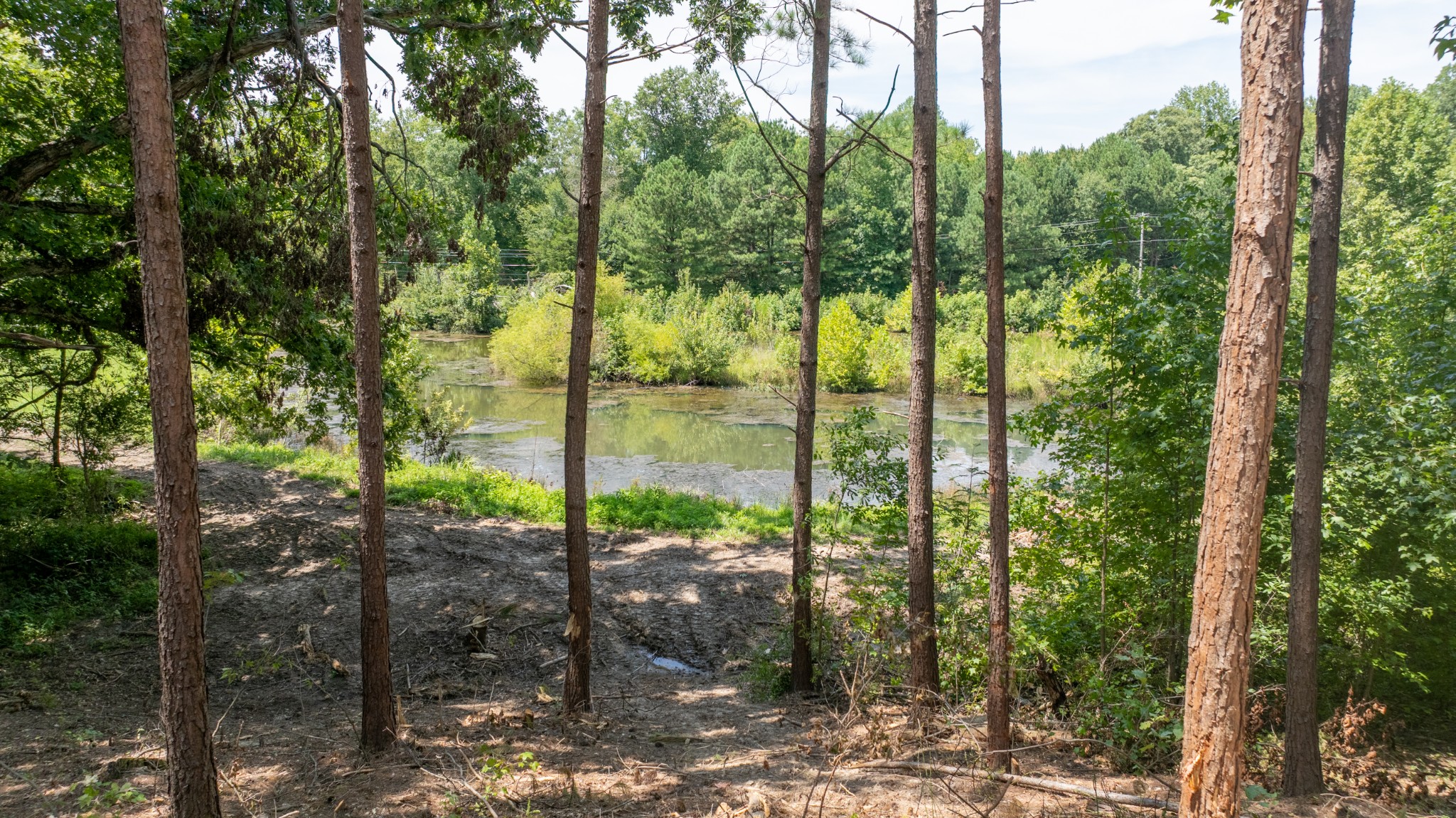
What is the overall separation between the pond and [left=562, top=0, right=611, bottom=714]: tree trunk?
8.63m

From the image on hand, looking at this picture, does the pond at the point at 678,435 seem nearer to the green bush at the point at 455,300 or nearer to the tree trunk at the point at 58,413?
the tree trunk at the point at 58,413

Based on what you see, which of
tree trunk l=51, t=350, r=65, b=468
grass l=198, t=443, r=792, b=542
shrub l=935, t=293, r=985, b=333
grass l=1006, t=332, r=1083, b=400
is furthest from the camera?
shrub l=935, t=293, r=985, b=333

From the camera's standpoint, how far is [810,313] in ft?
25.3

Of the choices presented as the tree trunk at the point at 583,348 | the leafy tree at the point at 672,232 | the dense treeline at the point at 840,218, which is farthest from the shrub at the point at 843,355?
the tree trunk at the point at 583,348

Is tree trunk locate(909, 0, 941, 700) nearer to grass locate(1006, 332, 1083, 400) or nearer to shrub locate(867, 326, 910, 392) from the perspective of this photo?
grass locate(1006, 332, 1083, 400)

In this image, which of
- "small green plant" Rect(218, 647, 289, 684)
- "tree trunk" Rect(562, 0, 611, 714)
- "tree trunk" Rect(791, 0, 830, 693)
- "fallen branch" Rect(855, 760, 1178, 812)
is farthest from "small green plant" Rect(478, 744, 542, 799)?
"small green plant" Rect(218, 647, 289, 684)

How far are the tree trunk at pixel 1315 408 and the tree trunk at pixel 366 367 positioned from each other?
6.65 m

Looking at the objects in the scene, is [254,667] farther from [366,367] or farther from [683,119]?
[683,119]

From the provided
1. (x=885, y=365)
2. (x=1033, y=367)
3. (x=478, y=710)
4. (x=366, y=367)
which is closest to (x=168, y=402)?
(x=366, y=367)

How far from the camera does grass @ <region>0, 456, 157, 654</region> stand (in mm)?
8547

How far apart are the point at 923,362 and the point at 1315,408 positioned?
2829 mm

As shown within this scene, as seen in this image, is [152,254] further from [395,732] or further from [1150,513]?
[1150,513]

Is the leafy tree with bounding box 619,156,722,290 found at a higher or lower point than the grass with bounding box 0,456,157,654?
higher

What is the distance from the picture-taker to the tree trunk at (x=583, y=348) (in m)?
6.72
